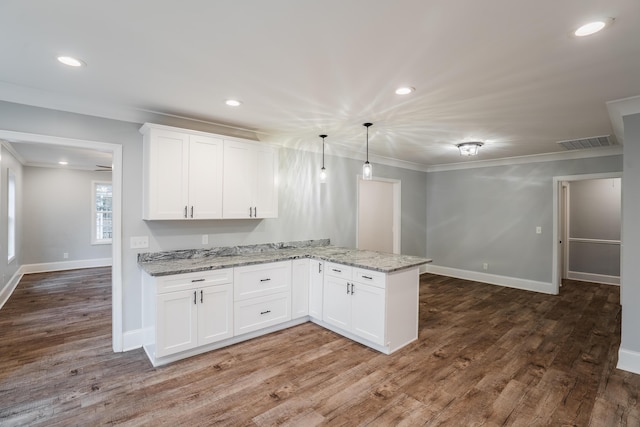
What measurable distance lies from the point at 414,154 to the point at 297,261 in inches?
123

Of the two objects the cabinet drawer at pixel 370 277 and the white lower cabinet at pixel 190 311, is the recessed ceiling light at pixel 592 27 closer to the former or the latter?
the cabinet drawer at pixel 370 277

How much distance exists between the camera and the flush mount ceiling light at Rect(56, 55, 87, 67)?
213 centimetres

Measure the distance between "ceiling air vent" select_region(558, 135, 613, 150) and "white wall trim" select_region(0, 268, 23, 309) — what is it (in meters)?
8.68

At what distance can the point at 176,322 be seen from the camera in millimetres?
2916

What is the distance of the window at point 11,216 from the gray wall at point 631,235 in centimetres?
859

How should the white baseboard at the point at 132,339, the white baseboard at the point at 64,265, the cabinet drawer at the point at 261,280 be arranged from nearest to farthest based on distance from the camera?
1. the white baseboard at the point at 132,339
2. the cabinet drawer at the point at 261,280
3. the white baseboard at the point at 64,265

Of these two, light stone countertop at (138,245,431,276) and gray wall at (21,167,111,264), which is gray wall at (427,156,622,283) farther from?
gray wall at (21,167,111,264)

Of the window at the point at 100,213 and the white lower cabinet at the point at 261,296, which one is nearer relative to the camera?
the white lower cabinet at the point at 261,296

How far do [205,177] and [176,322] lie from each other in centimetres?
150

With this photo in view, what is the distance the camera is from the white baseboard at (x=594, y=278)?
20.1ft

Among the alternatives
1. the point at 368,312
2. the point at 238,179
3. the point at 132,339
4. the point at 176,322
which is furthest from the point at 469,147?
the point at 132,339

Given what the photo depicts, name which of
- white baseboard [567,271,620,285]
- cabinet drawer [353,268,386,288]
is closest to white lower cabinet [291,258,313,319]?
cabinet drawer [353,268,386,288]

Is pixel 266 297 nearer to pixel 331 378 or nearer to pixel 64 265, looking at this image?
pixel 331 378

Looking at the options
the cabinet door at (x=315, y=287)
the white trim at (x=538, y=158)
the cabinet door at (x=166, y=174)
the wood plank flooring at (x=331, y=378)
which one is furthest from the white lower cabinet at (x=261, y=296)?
the white trim at (x=538, y=158)
